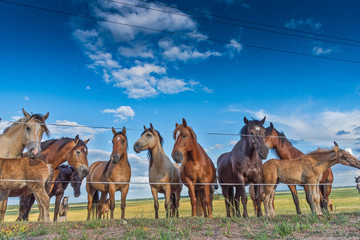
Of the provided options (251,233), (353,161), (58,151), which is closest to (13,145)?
(58,151)

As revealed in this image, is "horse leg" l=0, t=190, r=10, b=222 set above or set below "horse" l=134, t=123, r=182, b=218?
below

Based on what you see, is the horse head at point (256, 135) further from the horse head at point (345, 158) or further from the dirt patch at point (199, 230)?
the horse head at point (345, 158)

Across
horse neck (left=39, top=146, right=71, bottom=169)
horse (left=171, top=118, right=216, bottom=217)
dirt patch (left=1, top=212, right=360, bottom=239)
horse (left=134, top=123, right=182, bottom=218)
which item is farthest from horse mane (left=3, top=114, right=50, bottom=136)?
horse (left=171, top=118, right=216, bottom=217)

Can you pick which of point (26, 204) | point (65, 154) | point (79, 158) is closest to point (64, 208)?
point (26, 204)

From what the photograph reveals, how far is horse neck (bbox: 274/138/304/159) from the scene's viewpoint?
930 centimetres

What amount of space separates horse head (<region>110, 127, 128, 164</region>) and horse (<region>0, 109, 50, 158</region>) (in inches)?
79.4

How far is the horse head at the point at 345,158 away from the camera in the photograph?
735cm

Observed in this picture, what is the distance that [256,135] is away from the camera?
288 inches

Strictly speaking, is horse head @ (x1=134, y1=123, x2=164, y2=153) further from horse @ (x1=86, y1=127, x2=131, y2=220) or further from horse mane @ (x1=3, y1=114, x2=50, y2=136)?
horse mane @ (x1=3, y1=114, x2=50, y2=136)

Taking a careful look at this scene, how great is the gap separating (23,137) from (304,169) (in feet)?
25.5

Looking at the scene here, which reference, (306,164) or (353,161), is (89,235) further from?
(353,161)

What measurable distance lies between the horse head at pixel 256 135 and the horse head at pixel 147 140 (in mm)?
2781

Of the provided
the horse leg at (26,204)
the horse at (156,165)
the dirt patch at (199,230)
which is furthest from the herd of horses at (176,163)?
the dirt patch at (199,230)

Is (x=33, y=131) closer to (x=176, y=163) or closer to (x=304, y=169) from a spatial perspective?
(x=176, y=163)
